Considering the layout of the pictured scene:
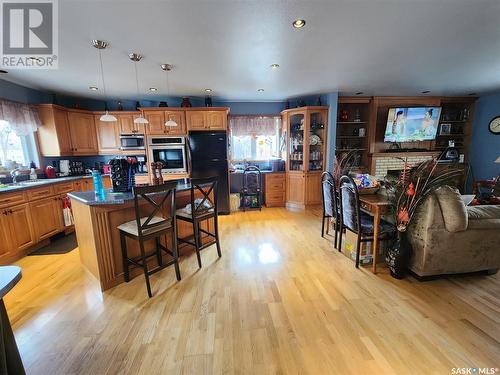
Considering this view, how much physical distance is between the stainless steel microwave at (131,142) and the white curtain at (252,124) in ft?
6.65

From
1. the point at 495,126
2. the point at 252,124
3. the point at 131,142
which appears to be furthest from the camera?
the point at 252,124

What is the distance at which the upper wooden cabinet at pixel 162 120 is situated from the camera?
167 inches

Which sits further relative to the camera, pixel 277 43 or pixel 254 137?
pixel 254 137

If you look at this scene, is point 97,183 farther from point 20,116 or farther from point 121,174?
point 20,116

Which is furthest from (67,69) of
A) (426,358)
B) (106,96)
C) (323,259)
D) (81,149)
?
(426,358)

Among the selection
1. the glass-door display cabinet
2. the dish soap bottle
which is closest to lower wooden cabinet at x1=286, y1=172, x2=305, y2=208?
the glass-door display cabinet

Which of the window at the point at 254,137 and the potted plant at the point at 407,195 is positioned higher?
the window at the point at 254,137

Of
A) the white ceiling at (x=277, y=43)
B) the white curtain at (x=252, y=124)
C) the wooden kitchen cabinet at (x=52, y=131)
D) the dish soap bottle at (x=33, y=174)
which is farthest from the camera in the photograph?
the white curtain at (x=252, y=124)

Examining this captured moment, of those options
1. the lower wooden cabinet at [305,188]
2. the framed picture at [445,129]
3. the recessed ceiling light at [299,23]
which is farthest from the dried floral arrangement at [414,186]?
the framed picture at [445,129]

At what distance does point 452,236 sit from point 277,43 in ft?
8.63

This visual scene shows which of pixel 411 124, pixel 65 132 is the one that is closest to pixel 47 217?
pixel 65 132

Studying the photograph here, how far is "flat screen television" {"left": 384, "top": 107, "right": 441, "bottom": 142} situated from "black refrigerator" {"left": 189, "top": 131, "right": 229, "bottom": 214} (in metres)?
3.91

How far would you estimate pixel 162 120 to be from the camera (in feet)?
14.0

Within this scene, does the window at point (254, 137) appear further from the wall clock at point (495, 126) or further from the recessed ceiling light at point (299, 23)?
the wall clock at point (495, 126)
